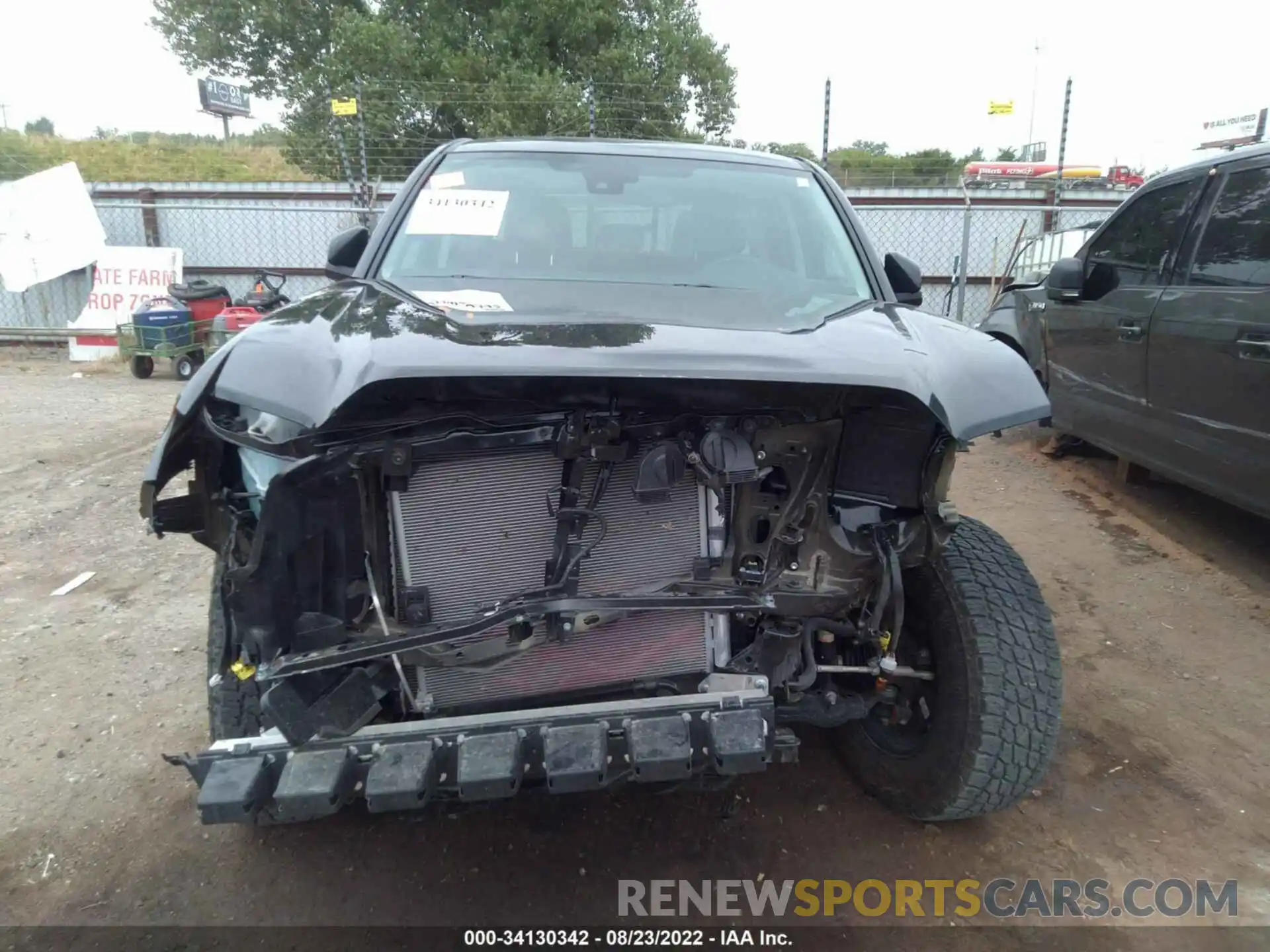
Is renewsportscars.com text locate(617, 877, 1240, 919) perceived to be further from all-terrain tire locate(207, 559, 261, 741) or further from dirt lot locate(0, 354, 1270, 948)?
all-terrain tire locate(207, 559, 261, 741)

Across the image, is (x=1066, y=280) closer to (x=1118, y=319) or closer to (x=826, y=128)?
(x=1118, y=319)

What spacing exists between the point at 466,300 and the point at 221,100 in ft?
96.4

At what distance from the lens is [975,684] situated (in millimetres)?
2182

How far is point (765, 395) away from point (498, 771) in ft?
3.14

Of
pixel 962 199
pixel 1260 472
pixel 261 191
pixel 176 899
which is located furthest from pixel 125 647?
pixel 962 199

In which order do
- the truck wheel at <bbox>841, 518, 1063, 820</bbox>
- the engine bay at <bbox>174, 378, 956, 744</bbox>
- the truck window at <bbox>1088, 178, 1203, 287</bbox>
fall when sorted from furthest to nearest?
the truck window at <bbox>1088, 178, 1203, 287</bbox>, the truck wheel at <bbox>841, 518, 1063, 820</bbox>, the engine bay at <bbox>174, 378, 956, 744</bbox>

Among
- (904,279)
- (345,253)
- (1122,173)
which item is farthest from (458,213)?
(1122,173)

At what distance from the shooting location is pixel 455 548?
1.93m

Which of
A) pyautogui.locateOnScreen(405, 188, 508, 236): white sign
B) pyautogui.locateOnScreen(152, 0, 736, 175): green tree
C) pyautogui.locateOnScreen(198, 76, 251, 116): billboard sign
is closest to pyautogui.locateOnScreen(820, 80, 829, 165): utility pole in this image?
pyautogui.locateOnScreen(152, 0, 736, 175): green tree

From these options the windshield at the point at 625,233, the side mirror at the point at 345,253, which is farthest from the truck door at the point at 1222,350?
the side mirror at the point at 345,253

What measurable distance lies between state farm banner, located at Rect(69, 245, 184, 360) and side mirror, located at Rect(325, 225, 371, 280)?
959 cm

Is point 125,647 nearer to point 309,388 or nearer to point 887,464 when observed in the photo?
point 309,388

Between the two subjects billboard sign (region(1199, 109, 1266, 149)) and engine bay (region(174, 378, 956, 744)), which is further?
billboard sign (region(1199, 109, 1266, 149))

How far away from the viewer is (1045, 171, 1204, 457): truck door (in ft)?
14.1
